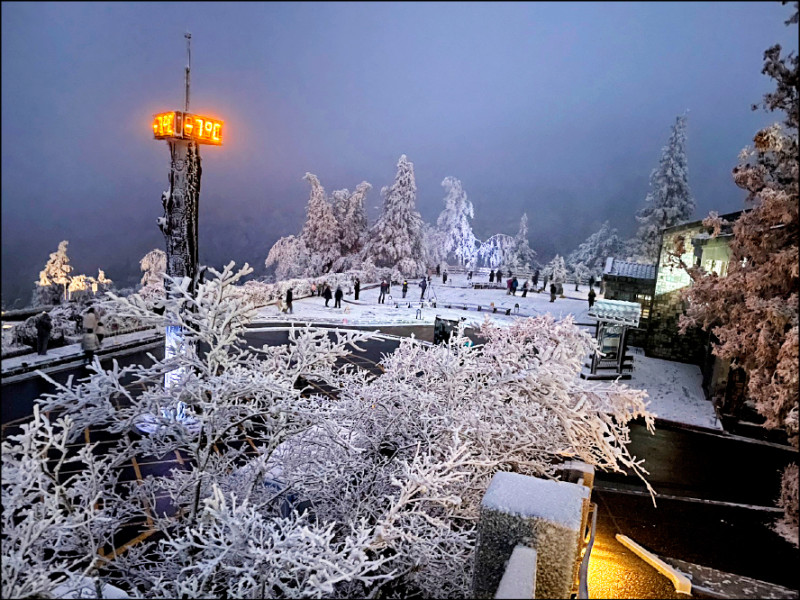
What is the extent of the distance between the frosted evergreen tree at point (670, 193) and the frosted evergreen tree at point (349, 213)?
23.4 m

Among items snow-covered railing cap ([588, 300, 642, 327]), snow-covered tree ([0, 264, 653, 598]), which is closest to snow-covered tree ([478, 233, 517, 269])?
snow-covered railing cap ([588, 300, 642, 327])

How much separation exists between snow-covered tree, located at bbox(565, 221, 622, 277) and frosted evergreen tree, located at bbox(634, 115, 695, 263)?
16073 millimetres

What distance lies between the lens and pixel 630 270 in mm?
22359

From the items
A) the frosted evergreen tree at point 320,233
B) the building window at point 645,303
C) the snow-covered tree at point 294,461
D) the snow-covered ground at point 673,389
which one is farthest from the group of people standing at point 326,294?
the snow-covered tree at point 294,461

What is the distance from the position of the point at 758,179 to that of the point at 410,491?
10.0 metres

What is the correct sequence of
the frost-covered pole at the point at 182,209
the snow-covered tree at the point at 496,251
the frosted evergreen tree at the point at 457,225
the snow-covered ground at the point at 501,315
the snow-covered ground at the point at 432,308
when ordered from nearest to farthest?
the frost-covered pole at the point at 182,209 → the snow-covered ground at the point at 501,315 → the snow-covered ground at the point at 432,308 → the frosted evergreen tree at the point at 457,225 → the snow-covered tree at the point at 496,251

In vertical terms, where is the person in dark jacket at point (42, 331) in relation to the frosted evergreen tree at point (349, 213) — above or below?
below

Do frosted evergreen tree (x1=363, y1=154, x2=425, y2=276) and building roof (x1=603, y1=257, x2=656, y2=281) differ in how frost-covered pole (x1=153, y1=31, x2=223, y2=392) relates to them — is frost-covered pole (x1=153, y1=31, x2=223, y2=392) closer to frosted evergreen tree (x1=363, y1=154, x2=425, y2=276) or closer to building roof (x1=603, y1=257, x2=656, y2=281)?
building roof (x1=603, y1=257, x2=656, y2=281)

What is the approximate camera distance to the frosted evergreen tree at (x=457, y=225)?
4997 centimetres

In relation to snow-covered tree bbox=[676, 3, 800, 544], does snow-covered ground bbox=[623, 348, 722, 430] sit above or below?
below

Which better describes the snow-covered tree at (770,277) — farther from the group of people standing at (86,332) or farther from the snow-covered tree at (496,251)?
the snow-covered tree at (496,251)

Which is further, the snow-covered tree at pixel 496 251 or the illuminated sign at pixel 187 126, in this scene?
the snow-covered tree at pixel 496 251

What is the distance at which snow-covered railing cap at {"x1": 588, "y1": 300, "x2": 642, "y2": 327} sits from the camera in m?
16.8

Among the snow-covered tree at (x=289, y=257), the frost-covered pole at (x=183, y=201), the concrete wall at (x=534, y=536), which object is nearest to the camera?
the concrete wall at (x=534, y=536)
